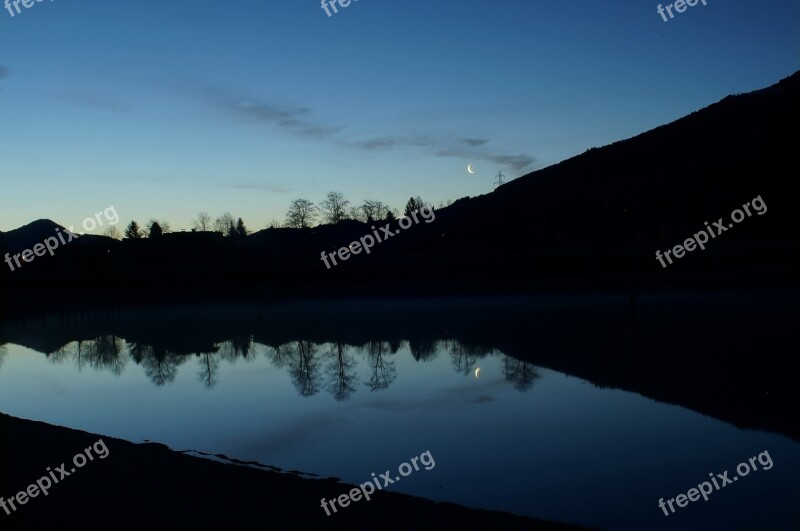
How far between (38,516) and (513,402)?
33.4 feet

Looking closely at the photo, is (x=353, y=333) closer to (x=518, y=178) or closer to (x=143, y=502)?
(x=143, y=502)

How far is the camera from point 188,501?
795 cm

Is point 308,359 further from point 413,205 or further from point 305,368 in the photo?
point 413,205

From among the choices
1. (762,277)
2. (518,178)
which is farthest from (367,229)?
(762,277)

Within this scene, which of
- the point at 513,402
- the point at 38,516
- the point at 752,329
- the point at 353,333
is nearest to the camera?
the point at 38,516

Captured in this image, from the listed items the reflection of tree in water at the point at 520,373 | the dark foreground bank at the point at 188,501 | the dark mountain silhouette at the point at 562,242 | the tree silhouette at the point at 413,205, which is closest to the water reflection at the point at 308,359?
the reflection of tree in water at the point at 520,373

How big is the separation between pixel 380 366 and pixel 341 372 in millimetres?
1443

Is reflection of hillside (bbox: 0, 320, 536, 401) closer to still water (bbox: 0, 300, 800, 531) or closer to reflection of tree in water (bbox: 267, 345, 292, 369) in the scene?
reflection of tree in water (bbox: 267, 345, 292, 369)

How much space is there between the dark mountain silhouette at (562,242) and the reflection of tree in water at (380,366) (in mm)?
22031

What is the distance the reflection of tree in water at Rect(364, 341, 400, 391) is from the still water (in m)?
0.07

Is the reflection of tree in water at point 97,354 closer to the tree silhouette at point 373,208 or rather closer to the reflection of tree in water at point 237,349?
the reflection of tree in water at point 237,349

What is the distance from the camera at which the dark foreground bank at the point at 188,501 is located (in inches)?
290

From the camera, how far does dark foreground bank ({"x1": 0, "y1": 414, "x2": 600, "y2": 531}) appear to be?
7.37 m

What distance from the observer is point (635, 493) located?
9109 millimetres
